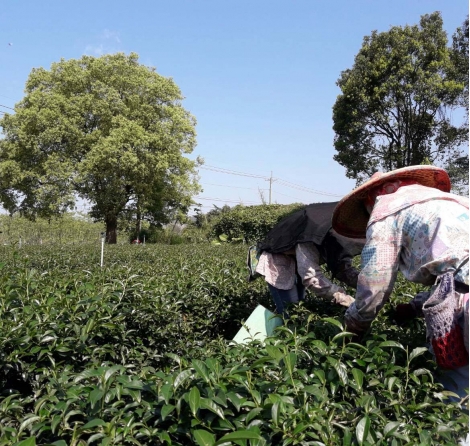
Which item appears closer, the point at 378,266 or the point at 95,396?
the point at 95,396

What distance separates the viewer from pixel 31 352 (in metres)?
1.99

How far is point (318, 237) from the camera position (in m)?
2.89

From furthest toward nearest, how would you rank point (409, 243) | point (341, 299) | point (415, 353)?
point (341, 299)
point (409, 243)
point (415, 353)

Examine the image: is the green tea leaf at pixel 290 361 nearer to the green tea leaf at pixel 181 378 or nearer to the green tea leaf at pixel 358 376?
the green tea leaf at pixel 358 376

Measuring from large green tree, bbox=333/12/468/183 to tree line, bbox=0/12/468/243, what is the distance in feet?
0.12

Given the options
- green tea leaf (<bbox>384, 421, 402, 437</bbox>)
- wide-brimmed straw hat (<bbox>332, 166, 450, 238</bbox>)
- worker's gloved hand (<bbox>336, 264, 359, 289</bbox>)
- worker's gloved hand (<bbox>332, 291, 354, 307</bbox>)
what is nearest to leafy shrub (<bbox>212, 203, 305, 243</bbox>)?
worker's gloved hand (<bbox>336, 264, 359, 289</bbox>)

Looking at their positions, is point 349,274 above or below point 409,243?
below

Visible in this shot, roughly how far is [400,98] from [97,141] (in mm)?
12162

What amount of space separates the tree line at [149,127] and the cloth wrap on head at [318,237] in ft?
54.7

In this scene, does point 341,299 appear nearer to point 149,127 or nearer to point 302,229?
point 302,229

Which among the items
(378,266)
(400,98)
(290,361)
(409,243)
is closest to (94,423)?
(290,361)

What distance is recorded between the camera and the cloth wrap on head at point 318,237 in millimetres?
2904

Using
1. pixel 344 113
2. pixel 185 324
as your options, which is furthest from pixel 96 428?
pixel 344 113

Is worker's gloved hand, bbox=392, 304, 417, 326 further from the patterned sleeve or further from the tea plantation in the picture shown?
the patterned sleeve
